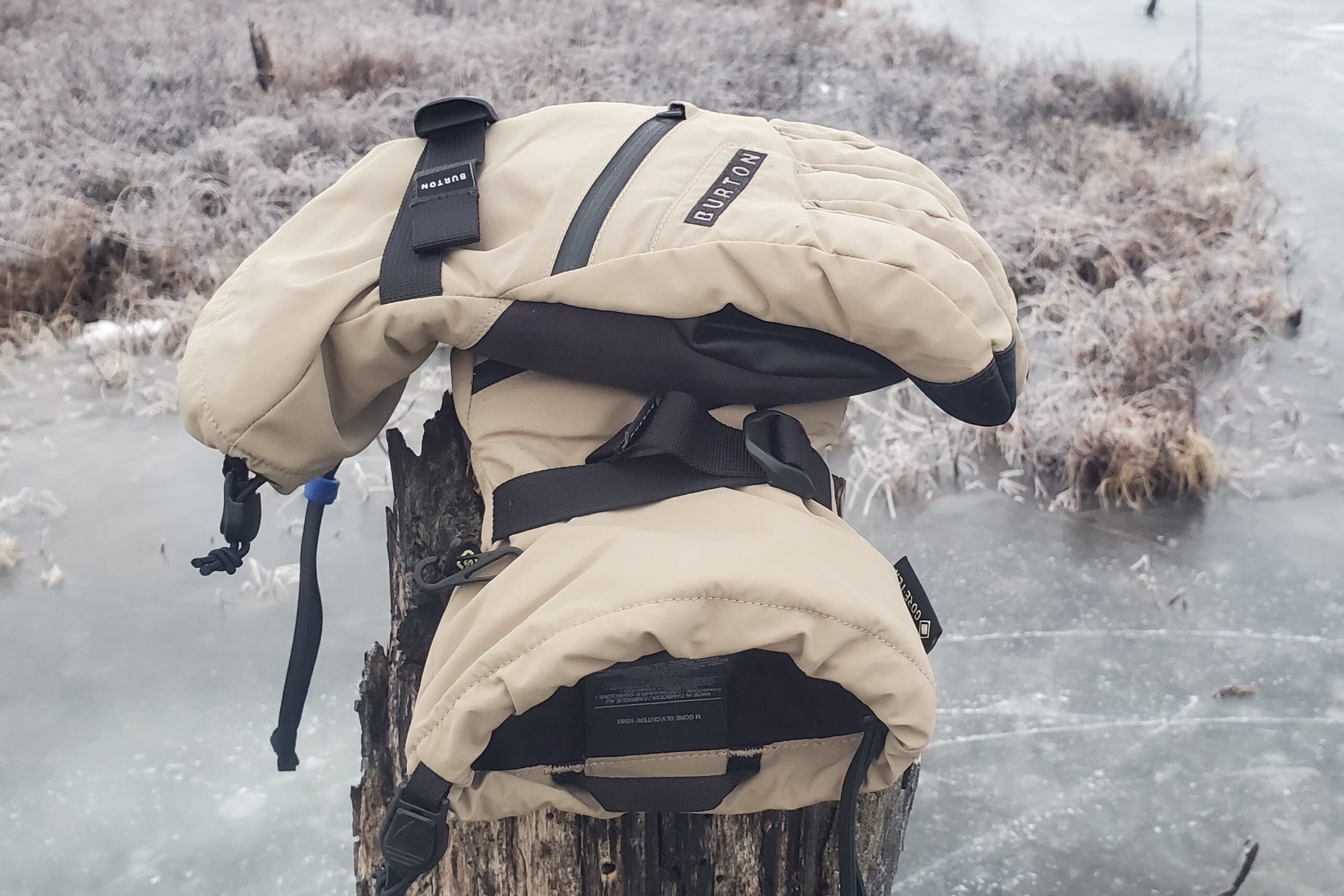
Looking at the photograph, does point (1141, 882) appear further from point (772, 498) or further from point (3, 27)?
point (3, 27)

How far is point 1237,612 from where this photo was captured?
277cm

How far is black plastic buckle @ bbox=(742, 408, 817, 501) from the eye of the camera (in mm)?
960

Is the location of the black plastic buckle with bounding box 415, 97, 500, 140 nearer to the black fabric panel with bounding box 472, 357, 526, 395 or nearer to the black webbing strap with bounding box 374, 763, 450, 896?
the black fabric panel with bounding box 472, 357, 526, 395

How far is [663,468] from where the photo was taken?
979mm

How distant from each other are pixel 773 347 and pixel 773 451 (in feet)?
0.32

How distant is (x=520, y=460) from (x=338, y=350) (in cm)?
20

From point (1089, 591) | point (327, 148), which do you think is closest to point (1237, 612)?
point (1089, 591)

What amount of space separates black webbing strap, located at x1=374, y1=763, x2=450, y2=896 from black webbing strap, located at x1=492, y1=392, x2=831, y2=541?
0.23 m

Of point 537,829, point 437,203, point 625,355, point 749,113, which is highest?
point 437,203

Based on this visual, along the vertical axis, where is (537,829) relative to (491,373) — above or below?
below

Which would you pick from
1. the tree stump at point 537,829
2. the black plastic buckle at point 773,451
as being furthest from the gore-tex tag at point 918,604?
the tree stump at point 537,829

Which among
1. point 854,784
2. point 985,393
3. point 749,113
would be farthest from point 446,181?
point 749,113

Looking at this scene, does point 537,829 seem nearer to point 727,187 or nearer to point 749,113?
point 727,187

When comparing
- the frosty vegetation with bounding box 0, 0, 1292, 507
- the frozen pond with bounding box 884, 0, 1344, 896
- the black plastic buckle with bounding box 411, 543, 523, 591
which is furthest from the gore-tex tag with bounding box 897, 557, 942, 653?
the frosty vegetation with bounding box 0, 0, 1292, 507
